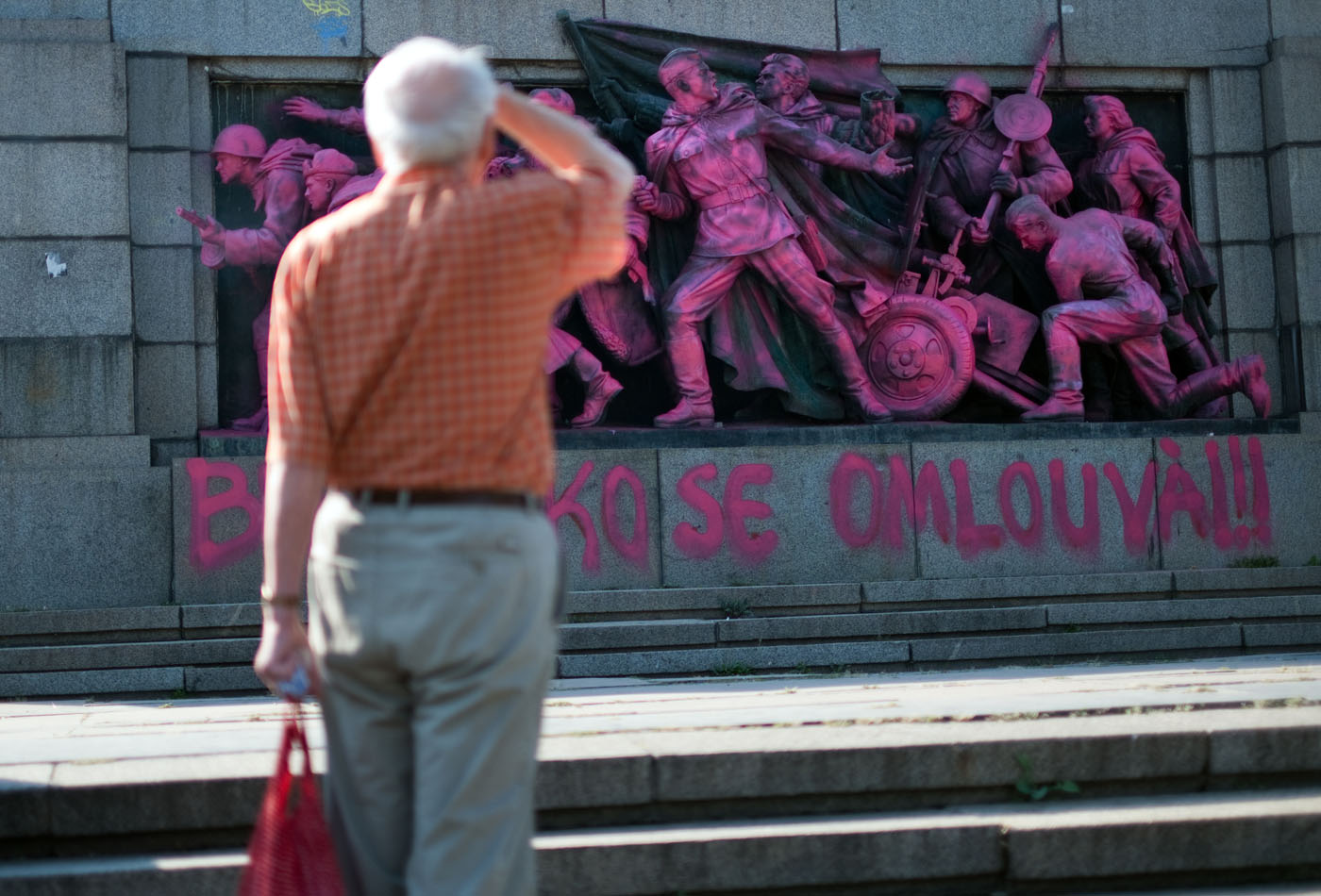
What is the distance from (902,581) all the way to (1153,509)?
2.00 metres

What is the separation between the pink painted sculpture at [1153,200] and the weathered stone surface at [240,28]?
18.0ft

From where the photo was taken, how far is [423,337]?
2811 mm

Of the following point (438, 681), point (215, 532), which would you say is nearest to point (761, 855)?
point (438, 681)

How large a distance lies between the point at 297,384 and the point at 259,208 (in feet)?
27.0

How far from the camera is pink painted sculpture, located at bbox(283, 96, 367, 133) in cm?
1074

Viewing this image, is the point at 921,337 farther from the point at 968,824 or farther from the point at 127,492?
the point at 968,824

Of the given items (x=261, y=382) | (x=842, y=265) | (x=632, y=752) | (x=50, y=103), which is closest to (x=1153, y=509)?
(x=842, y=265)

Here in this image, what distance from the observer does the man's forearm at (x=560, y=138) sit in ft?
10.0

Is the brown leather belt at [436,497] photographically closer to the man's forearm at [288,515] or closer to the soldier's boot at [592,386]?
the man's forearm at [288,515]

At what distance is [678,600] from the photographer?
930cm

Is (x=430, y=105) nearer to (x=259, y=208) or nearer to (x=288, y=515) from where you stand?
(x=288, y=515)

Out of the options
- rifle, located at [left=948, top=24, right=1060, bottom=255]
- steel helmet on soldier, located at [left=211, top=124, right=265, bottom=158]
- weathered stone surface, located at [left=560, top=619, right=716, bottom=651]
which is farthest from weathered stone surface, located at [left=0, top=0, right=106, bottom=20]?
rifle, located at [left=948, top=24, right=1060, bottom=255]

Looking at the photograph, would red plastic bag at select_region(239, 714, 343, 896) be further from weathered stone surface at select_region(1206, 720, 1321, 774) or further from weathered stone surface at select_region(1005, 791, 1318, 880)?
weathered stone surface at select_region(1206, 720, 1321, 774)

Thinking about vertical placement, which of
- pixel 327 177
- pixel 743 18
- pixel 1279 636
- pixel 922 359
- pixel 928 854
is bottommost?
pixel 928 854
